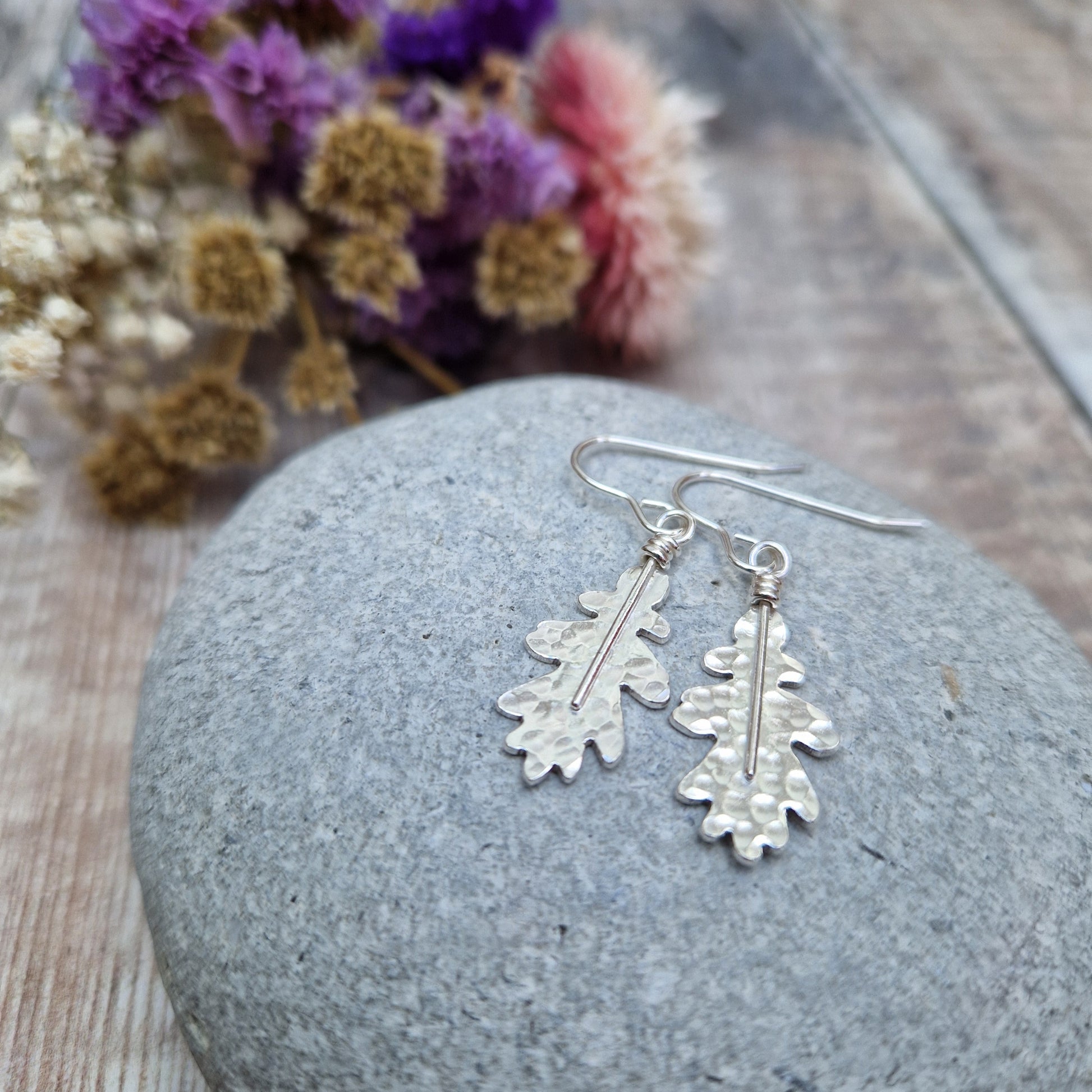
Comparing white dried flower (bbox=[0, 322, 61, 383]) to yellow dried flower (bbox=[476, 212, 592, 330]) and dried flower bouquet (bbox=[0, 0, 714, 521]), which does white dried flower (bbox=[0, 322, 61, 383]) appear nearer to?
dried flower bouquet (bbox=[0, 0, 714, 521])

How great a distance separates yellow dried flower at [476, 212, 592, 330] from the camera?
1544 mm

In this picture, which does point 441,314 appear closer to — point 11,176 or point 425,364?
point 425,364

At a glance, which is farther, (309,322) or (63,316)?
(309,322)

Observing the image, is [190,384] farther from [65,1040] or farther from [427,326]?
[65,1040]

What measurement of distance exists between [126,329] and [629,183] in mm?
789

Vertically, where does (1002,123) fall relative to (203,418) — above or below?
above

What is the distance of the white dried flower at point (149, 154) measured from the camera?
144 cm

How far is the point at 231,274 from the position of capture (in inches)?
53.4

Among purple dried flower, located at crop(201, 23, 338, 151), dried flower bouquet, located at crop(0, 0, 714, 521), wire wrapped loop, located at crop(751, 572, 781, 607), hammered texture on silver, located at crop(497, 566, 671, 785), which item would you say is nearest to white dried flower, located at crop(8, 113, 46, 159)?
dried flower bouquet, located at crop(0, 0, 714, 521)

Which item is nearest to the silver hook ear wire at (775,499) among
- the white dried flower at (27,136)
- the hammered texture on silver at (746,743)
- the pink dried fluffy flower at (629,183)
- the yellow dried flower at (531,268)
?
the hammered texture on silver at (746,743)

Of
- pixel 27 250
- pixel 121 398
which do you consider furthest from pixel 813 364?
pixel 27 250

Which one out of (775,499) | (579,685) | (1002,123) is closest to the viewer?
(579,685)

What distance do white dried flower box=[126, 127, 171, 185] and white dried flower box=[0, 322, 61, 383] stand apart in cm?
39

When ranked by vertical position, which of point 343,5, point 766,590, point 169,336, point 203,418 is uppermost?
point 343,5
